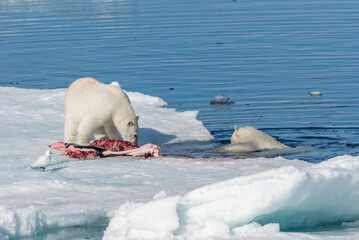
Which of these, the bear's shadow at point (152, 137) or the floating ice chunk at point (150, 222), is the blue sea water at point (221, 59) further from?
the floating ice chunk at point (150, 222)

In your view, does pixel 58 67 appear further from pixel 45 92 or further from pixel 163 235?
pixel 163 235

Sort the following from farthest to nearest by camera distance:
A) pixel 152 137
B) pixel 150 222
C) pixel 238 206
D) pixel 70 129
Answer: pixel 152 137, pixel 70 129, pixel 238 206, pixel 150 222

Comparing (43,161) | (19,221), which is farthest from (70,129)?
(19,221)

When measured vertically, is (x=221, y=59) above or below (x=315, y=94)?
above

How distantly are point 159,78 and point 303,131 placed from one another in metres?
6.51

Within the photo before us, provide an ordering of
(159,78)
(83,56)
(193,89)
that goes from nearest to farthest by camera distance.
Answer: (193,89)
(159,78)
(83,56)

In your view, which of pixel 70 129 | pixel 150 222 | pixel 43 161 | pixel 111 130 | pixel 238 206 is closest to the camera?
pixel 150 222

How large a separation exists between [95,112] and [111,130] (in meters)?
0.70

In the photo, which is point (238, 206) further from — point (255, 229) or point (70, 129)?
point (70, 129)

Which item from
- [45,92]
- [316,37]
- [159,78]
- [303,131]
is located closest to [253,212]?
[303,131]

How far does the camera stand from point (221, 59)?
19.3 meters

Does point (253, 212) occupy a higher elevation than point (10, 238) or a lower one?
higher

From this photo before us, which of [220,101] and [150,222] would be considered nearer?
[150,222]

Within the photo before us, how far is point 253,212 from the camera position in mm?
5254
